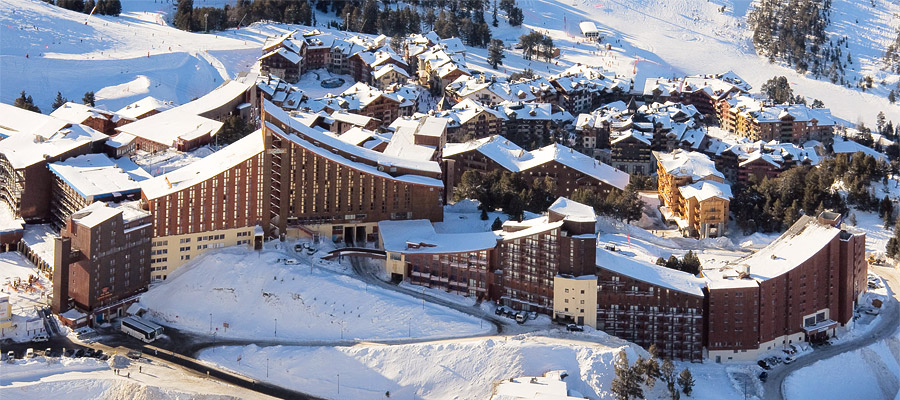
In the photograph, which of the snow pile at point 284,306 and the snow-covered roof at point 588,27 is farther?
the snow-covered roof at point 588,27

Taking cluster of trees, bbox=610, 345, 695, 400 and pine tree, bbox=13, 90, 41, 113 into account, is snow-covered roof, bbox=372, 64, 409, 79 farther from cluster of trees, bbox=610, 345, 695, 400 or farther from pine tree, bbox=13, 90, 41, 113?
cluster of trees, bbox=610, 345, 695, 400

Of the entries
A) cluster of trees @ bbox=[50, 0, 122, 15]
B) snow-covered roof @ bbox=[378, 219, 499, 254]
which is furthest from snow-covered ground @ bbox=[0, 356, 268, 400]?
cluster of trees @ bbox=[50, 0, 122, 15]

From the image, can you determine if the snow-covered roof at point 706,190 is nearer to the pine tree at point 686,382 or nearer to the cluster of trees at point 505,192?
the cluster of trees at point 505,192

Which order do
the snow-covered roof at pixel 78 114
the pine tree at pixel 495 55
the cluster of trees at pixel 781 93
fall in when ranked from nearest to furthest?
the snow-covered roof at pixel 78 114 → the cluster of trees at pixel 781 93 → the pine tree at pixel 495 55

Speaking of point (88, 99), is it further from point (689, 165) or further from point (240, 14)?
point (689, 165)

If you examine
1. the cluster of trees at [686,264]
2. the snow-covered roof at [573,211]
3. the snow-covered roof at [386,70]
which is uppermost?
the snow-covered roof at [386,70]

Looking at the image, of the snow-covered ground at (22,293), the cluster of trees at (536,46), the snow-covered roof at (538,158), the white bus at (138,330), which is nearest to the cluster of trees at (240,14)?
the cluster of trees at (536,46)
